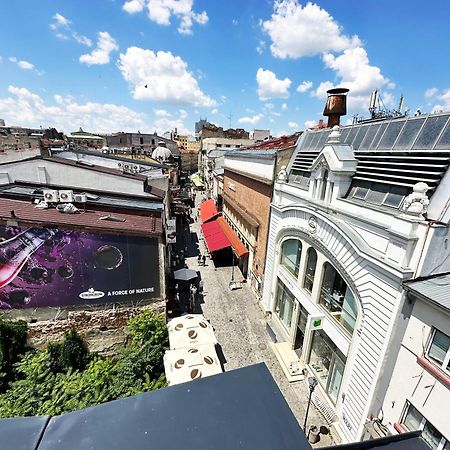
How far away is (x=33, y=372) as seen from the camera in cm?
1360

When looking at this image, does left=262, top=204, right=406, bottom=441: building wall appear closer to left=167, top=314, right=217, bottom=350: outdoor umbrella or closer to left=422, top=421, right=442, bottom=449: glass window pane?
left=422, top=421, right=442, bottom=449: glass window pane

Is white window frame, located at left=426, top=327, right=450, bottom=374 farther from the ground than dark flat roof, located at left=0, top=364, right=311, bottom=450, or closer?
closer

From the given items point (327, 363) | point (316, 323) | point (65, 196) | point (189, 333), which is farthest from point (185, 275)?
point (327, 363)

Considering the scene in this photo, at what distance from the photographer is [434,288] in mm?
7949

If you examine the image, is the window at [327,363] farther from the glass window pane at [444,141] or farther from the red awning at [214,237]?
the red awning at [214,237]

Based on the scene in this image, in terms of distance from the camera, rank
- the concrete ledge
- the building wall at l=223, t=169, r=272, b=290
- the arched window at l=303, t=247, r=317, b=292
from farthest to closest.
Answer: the building wall at l=223, t=169, r=272, b=290 → the concrete ledge → the arched window at l=303, t=247, r=317, b=292

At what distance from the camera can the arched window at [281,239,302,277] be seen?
51.8 feet

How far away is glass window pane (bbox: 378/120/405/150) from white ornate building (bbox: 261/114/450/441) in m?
0.05

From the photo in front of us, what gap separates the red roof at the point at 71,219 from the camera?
44.6ft

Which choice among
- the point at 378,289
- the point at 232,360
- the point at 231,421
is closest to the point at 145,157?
the point at 232,360

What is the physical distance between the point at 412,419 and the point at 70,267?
16747 mm

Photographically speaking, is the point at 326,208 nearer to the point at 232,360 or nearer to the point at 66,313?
the point at 232,360

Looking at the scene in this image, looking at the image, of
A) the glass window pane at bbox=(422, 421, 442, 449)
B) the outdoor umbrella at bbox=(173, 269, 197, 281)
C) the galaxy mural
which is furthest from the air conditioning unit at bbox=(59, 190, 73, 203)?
the glass window pane at bbox=(422, 421, 442, 449)

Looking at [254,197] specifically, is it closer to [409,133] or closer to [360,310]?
[409,133]
